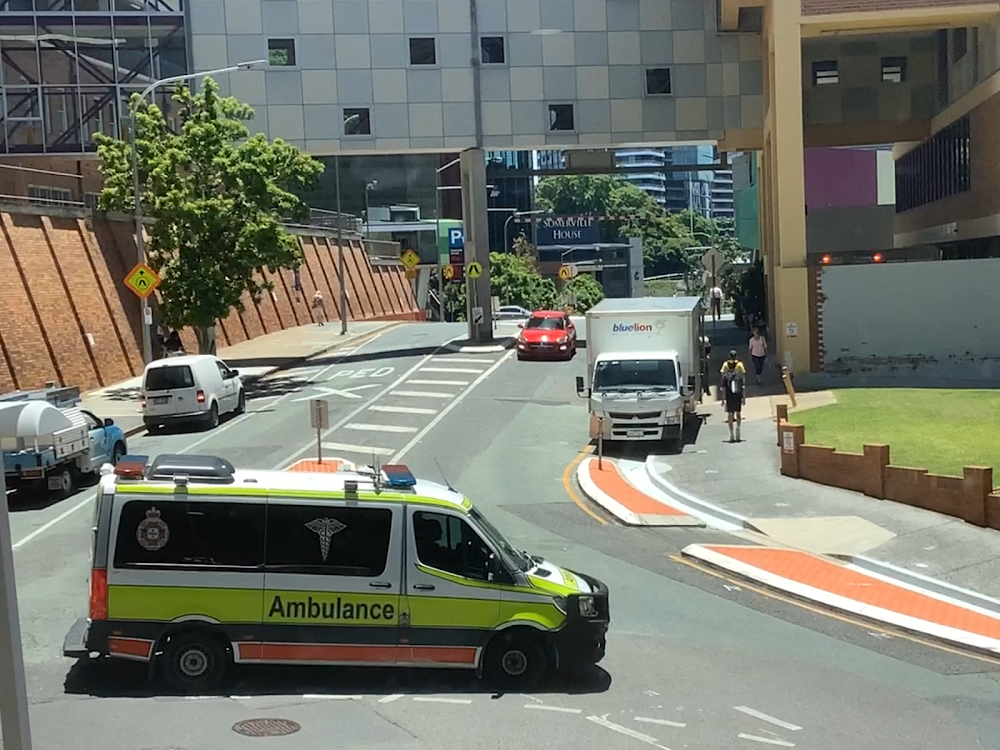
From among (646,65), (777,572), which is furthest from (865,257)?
(777,572)

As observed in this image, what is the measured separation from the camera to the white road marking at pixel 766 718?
1081cm

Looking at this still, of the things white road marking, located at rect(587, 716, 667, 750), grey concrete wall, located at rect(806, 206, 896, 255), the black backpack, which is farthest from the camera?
grey concrete wall, located at rect(806, 206, 896, 255)

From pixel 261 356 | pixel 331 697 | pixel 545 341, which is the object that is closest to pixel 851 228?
pixel 545 341

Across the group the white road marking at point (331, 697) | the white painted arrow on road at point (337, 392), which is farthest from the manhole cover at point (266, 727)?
the white painted arrow on road at point (337, 392)

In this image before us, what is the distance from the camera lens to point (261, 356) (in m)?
47.0

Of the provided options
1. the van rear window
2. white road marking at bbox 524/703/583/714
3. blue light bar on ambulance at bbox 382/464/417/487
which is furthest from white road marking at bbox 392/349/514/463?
white road marking at bbox 524/703/583/714

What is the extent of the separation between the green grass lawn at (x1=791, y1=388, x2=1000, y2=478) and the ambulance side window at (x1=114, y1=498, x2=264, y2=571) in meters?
13.4

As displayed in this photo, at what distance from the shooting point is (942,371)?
35594mm

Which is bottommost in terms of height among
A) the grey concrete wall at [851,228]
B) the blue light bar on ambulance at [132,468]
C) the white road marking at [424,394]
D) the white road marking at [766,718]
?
the white road marking at [766,718]

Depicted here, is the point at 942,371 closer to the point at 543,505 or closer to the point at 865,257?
the point at 865,257

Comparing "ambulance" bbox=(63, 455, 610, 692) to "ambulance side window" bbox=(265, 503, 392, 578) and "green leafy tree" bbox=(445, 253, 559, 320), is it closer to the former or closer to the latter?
"ambulance side window" bbox=(265, 503, 392, 578)

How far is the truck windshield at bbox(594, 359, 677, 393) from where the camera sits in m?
27.3

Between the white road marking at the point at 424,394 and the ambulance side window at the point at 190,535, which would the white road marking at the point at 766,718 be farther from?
the white road marking at the point at 424,394

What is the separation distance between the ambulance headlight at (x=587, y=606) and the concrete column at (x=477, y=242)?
1461 inches
